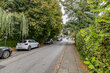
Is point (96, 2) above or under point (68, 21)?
under

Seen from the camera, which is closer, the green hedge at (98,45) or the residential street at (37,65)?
the green hedge at (98,45)

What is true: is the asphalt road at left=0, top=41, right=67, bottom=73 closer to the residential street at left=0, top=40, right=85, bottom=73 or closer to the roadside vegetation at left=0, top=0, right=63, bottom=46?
the residential street at left=0, top=40, right=85, bottom=73

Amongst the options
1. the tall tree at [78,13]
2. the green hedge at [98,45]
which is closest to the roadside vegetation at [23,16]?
the tall tree at [78,13]

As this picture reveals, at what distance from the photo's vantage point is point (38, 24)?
1165cm

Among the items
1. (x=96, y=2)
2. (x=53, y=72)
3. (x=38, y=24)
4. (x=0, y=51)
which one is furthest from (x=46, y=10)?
(x=96, y=2)

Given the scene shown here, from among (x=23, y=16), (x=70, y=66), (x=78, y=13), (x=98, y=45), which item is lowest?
(x=70, y=66)

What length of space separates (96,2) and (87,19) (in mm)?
13002

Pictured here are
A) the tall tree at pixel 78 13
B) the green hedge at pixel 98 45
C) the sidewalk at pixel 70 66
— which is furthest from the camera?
the tall tree at pixel 78 13

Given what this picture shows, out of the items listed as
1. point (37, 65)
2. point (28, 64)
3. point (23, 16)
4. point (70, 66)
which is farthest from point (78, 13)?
point (28, 64)

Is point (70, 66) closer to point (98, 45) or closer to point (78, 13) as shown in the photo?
point (98, 45)

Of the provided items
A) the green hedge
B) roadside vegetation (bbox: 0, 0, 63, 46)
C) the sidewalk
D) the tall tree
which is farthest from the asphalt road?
the tall tree

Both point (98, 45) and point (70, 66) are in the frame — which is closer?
point (98, 45)

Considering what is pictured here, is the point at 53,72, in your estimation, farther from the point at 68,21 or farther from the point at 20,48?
the point at 68,21

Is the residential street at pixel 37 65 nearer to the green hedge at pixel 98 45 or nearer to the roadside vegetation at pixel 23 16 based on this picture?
the green hedge at pixel 98 45
